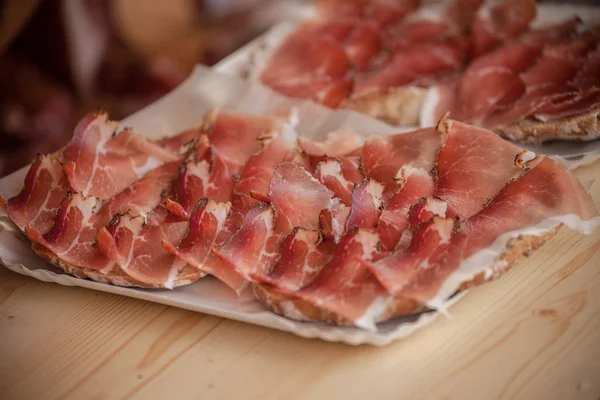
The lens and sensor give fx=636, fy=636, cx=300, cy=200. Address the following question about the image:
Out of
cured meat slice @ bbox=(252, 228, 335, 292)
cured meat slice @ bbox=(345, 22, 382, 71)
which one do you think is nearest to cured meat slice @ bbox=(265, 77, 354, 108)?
cured meat slice @ bbox=(345, 22, 382, 71)

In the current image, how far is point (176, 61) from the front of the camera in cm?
497

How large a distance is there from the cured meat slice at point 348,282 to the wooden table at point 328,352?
0.38 ft

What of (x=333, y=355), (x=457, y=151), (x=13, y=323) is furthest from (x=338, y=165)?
(x=13, y=323)

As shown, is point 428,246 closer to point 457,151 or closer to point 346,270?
point 346,270

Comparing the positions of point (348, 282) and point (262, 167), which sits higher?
point (262, 167)

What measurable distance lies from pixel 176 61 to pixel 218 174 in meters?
3.44

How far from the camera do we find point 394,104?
220 cm

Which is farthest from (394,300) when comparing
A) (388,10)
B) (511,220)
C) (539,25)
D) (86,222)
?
(388,10)

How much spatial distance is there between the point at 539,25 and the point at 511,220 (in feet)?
4.09

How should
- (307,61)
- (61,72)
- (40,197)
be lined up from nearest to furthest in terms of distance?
(40,197), (307,61), (61,72)

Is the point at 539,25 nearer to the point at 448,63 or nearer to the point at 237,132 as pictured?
the point at 448,63

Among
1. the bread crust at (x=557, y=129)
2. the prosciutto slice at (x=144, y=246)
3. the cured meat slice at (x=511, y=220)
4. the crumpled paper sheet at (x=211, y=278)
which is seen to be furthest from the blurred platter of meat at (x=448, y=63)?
the prosciutto slice at (x=144, y=246)

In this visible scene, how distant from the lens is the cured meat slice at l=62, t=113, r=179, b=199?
179 centimetres

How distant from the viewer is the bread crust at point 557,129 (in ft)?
6.01
